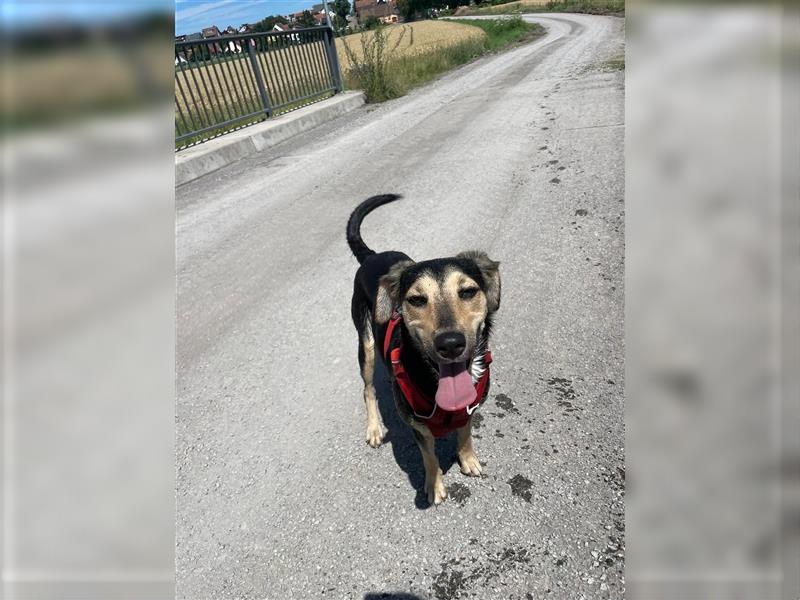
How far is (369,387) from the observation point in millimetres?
3174

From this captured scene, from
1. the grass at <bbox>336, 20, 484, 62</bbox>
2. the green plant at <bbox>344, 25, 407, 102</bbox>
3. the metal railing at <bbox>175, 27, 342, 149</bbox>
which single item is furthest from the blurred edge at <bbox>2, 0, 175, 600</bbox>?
the grass at <bbox>336, 20, 484, 62</bbox>

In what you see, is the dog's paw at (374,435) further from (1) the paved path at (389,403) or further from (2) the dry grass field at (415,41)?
(2) the dry grass field at (415,41)

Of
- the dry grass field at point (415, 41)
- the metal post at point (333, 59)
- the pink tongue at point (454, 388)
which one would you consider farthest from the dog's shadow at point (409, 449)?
the dry grass field at point (415, 41)

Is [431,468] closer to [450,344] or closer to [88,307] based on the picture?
[450,344]

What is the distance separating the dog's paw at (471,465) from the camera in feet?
8.71

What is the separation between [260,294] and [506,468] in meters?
3.00

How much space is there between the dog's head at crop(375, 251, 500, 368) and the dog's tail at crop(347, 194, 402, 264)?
0.89 metres

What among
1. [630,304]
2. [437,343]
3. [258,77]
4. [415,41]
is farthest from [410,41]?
[630,304]

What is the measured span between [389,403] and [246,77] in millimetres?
10644

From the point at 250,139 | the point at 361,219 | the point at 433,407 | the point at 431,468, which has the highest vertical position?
the point at 250,139

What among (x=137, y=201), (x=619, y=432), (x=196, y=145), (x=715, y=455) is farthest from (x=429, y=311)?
(x=196, y=145)

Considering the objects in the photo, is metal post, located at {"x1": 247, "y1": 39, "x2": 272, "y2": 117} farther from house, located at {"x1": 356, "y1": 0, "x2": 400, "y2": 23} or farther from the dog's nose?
house, located at {"x1": 356, "y1": 0, "x2": 400, "y2": 23}

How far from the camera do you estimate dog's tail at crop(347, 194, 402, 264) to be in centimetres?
369

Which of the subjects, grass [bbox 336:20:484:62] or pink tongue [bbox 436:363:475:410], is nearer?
pink tongue [bbox 436:363:475:410]
